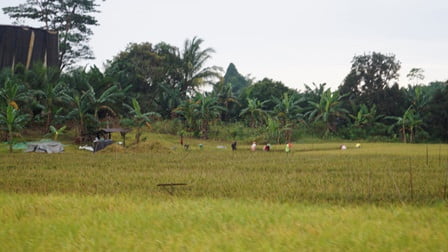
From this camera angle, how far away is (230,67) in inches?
1892

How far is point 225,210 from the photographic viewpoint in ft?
16.3

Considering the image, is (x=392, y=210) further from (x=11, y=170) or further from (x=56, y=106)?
(x=56, y=106)

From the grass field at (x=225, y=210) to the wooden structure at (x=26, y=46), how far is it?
1545 centimetres

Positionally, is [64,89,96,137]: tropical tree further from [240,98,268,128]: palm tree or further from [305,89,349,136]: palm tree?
[305,89,349,136]: palm tree

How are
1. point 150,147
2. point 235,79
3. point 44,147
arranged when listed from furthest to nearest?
point 235,79
point 150,147
point 44,147

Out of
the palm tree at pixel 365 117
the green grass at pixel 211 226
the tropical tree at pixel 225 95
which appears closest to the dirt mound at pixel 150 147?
the tropical tree at pixel 225 95

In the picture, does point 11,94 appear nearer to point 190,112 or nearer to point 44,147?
point 44,147

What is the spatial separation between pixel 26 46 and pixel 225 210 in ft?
68.8

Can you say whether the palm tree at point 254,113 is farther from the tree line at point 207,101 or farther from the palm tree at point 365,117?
the palm tree at point 365,117

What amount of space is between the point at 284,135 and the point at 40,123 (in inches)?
414

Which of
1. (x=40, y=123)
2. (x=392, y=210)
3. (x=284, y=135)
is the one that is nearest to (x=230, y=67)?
(x=284, y=135)

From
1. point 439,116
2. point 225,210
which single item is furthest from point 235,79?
point 225,210

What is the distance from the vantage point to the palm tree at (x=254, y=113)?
23.4m

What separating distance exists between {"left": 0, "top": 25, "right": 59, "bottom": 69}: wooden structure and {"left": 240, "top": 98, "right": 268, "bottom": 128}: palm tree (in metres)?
9.91
